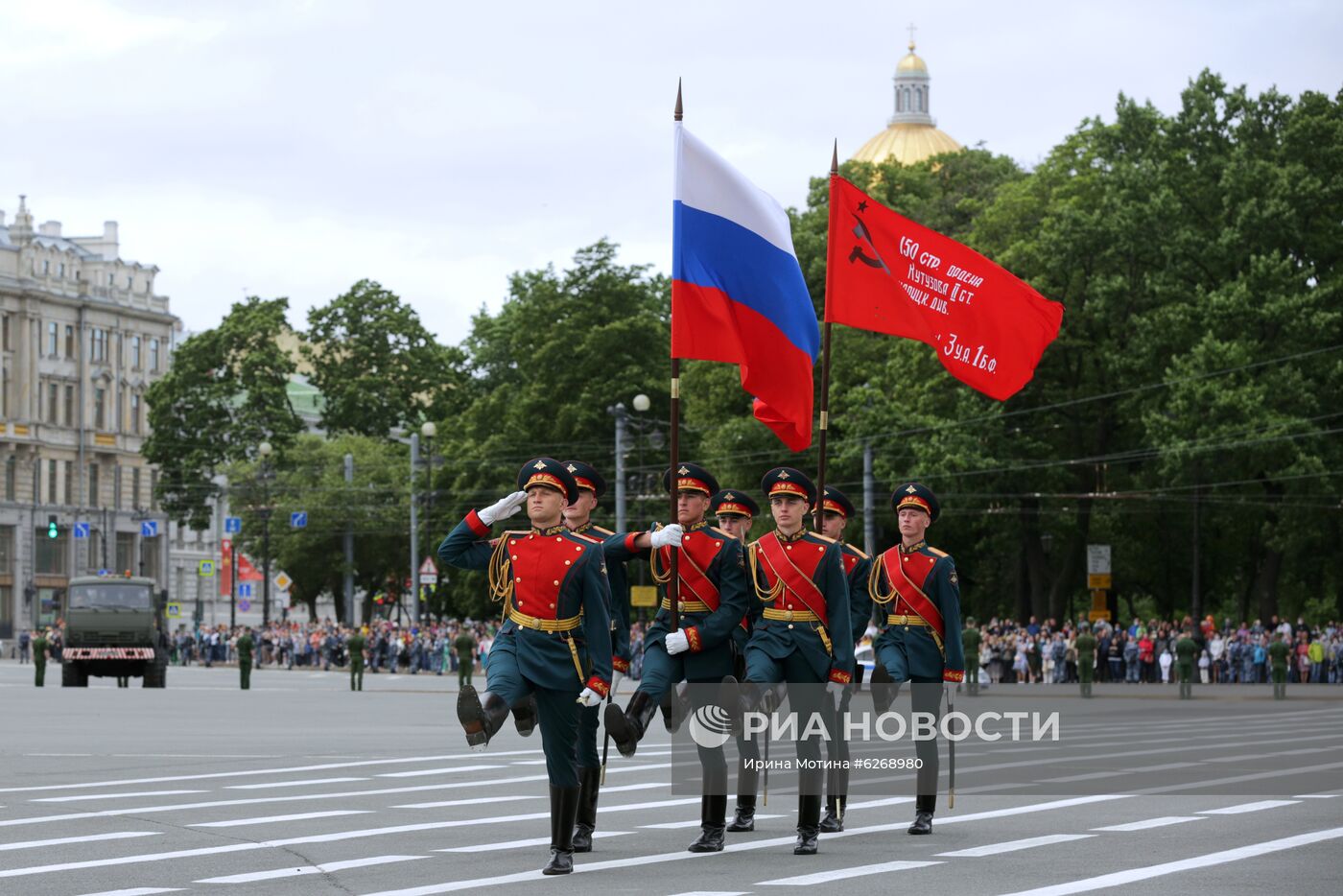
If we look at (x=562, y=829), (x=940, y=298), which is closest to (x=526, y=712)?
(x=562, y=829)

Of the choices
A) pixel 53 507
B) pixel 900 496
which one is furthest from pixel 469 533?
pixel 53 507

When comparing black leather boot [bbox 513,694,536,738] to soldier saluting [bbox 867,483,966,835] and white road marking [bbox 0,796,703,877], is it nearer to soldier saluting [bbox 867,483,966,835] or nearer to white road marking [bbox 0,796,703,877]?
white road marking [bbox 0,796,703,877]

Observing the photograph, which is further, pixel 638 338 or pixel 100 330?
pixel 100 330

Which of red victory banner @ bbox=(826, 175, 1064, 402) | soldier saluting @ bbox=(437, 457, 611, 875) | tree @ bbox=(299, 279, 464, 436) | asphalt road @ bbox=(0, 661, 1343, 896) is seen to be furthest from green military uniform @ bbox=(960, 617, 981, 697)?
tree @ bbox=(299, 279, 464, 436)

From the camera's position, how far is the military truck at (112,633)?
54812 mm

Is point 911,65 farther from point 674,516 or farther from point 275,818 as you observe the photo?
point 674,516

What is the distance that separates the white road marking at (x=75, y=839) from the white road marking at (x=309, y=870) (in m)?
2.06

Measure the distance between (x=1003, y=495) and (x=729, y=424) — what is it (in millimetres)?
9977

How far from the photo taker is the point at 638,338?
7800 cm

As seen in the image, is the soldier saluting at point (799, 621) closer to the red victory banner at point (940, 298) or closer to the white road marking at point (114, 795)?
the red victory banner at point (940, 298)

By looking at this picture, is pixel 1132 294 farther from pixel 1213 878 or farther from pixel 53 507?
pixel 53 507

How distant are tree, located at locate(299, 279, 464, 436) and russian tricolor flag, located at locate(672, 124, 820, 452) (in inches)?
3352

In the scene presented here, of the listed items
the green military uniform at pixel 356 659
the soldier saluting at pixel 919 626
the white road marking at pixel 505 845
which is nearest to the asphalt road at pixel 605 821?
the white road marking at pixel 505 845

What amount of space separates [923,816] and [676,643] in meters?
2.24
